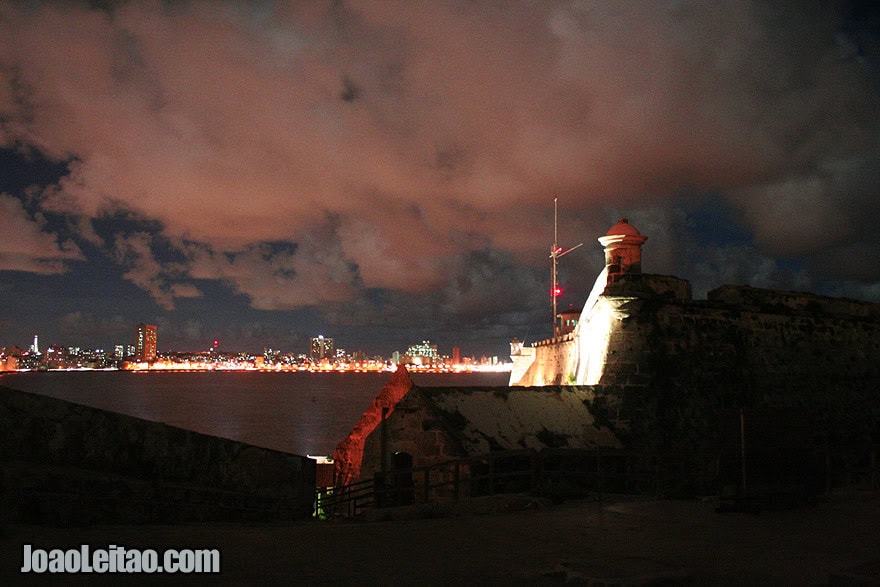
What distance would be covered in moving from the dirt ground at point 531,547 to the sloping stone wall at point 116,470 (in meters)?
0.88

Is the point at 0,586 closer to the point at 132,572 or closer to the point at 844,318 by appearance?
the point at 132,572

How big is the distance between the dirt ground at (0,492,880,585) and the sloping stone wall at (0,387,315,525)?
0.88 m

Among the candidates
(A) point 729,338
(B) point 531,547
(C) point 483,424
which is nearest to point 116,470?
(B) point 531,547

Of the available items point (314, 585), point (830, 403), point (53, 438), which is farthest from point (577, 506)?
point (830, 403)

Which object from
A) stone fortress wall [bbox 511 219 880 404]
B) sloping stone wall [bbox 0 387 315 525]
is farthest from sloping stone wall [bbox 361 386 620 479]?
sloping stone wall [bbox 0 387 315 525]

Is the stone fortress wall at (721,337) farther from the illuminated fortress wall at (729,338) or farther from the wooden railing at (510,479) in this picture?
the wooden railing at (510,479)

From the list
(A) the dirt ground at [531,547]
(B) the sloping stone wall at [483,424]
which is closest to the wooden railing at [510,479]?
(B) the sloping stone wall at [483,424]

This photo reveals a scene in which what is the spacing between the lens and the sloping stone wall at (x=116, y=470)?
899 centimetres

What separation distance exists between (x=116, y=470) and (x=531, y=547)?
6838mm

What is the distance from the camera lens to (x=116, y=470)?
Result: 35.0 ft

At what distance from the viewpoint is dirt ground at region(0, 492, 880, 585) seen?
6.27 m

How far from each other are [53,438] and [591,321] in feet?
46.9

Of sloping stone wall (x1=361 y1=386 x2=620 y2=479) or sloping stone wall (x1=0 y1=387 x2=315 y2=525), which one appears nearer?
sloping stone wall (x1=0 y1=387 x2=315 y2=525)

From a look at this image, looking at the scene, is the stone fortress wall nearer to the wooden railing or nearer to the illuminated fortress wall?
the illuminated fortress wall
